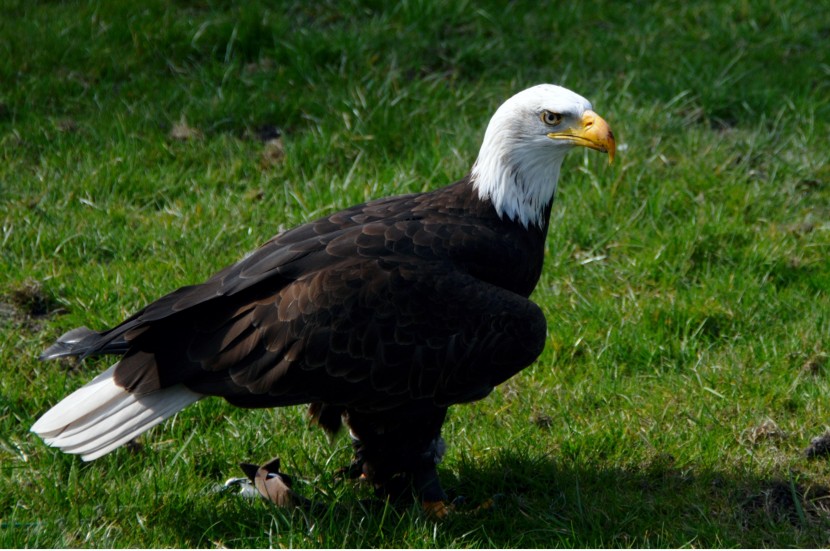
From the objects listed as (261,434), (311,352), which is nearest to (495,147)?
(311,352)

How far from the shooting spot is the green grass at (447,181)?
187 inches

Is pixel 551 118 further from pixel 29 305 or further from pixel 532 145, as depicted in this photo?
pixel 29 305

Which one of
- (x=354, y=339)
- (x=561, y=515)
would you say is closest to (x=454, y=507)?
(x=561, y=515)

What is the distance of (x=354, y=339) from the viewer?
454 cm

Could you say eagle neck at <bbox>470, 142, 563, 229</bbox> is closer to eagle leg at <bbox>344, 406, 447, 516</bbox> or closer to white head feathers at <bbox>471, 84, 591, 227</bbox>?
white head feathers at <bbox>471, 84, 591, 227</bbox>

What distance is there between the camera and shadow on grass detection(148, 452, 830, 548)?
4.57 m

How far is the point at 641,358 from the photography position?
5.74 m

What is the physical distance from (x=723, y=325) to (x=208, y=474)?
2.75 metres

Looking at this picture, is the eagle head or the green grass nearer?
the green grass

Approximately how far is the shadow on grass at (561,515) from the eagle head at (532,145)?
1.15m

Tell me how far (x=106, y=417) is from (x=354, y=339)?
1069 millimetres

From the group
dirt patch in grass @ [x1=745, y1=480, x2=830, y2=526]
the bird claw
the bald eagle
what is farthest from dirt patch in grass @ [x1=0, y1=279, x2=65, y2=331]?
dirt patch in grass @ [x1=745, y1=480, x2=830, y2=526]

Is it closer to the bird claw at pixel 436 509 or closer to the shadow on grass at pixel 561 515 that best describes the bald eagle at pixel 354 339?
the bird claw at pixel 436 509

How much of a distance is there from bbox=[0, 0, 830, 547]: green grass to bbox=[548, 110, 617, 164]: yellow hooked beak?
1234mm
